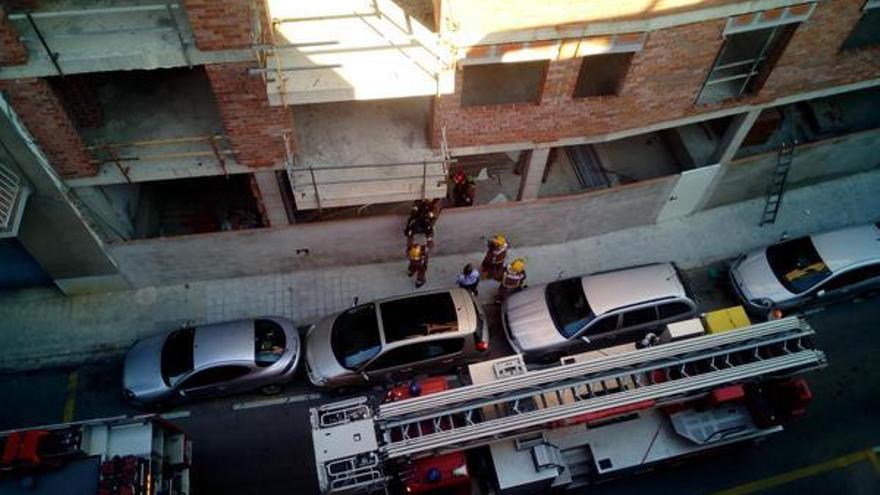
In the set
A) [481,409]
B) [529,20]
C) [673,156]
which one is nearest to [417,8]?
[529,20]

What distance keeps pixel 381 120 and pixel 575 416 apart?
6.89 m

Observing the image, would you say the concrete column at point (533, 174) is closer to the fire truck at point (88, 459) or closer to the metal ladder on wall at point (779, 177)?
the metal ladder on wall at point (779, 177)

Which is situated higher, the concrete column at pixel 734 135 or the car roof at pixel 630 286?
the concrete column at pixel 734 135

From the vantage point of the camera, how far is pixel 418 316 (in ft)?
48.8

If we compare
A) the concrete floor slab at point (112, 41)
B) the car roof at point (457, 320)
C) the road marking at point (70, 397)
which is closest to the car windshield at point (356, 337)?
the car roof at point (457, 320)

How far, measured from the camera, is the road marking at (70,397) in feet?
50.4

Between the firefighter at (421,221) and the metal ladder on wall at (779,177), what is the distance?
8.74 m

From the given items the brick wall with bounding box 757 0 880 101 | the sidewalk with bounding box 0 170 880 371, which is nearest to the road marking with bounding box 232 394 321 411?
the sidewalk with bounding box 0 170 880 371

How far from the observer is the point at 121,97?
13.6 m

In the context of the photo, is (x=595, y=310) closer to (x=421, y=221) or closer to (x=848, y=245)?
(x=421, y=221)

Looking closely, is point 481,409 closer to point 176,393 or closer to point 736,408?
point 736,408

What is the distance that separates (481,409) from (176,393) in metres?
6.62

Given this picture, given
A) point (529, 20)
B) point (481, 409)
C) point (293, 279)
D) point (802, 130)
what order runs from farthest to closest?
point (802, 130) < point (293, 279) < point (481, 409) < point (529, 20)

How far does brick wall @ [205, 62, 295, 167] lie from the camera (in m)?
11.5
